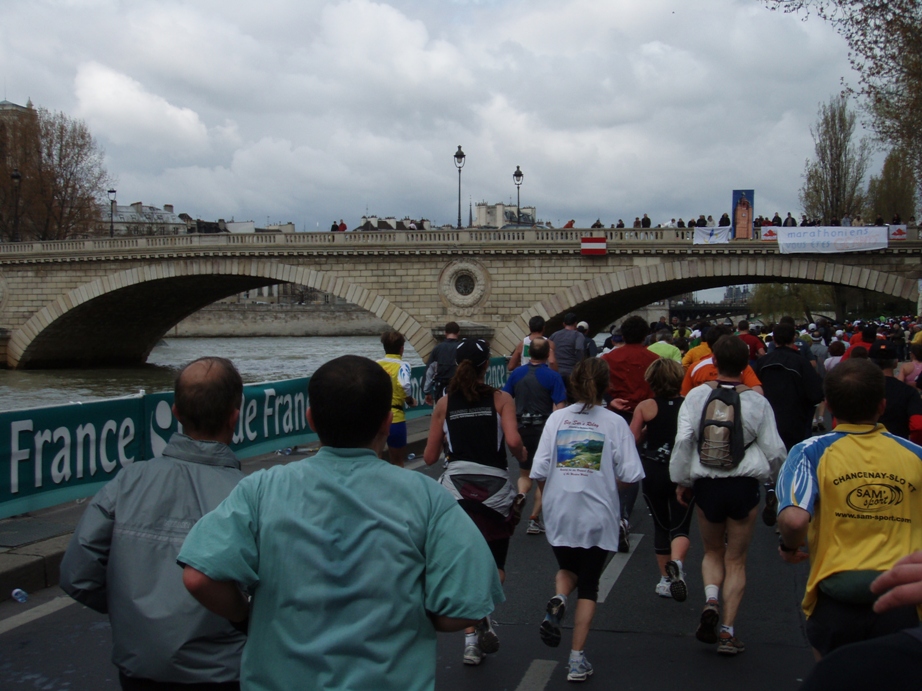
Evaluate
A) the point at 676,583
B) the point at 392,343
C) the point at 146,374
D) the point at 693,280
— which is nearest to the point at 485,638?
the point at 676,583

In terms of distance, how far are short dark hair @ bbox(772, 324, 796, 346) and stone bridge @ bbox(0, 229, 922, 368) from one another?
23.2 meters

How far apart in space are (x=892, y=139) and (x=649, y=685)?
868 inches

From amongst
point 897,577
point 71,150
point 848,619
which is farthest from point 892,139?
point 71,150

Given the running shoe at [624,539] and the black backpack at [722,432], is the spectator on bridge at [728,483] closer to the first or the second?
the black backpack at [722,432]

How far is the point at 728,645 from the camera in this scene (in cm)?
500

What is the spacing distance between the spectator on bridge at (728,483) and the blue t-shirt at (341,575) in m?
3.09

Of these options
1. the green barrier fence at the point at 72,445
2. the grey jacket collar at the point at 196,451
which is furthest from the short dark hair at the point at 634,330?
the grey jacket collar at the point at 196,451

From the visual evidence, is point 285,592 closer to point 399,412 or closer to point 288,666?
point 288,666

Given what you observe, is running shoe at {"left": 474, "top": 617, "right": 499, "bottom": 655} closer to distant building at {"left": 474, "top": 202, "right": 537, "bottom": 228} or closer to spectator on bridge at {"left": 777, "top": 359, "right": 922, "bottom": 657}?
spectator on bridge at {"left": 777, "top": 359, "right": 922, "bottom": 657}

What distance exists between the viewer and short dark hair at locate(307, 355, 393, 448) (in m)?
2.38

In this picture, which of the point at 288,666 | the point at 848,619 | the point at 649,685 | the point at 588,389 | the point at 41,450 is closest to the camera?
the point at 288,666

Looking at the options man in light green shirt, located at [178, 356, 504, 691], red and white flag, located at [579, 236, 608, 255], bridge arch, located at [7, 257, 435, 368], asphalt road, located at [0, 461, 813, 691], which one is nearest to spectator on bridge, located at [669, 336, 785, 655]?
asphalt road, located at [0, 461, 813, 691]

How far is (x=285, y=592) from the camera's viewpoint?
2223 millimetres

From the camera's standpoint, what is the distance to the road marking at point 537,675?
4.58 metres
